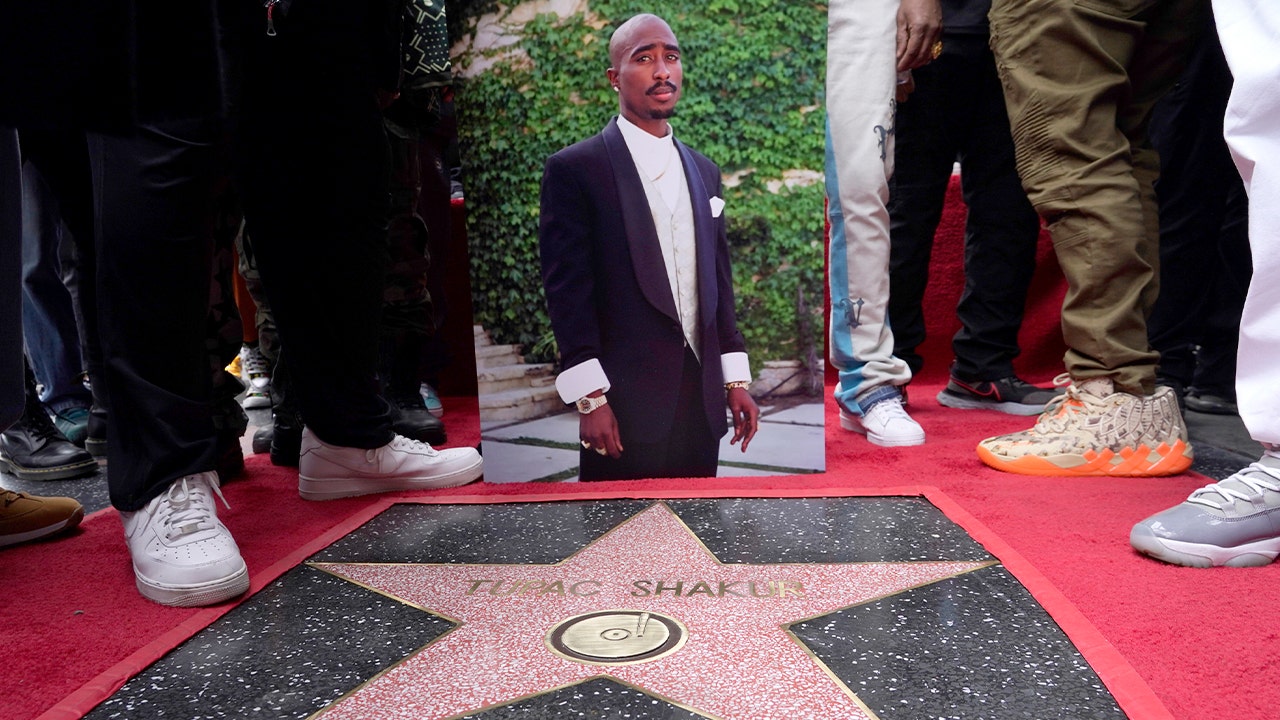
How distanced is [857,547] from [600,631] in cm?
44

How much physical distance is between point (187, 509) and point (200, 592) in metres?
0.14

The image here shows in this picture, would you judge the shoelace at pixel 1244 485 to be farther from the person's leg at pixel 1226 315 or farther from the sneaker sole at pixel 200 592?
the sneaker sole at pixel 200 592

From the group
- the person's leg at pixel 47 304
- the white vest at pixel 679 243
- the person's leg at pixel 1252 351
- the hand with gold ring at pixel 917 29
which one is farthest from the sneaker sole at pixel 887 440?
the person's leg at pixel 47 304

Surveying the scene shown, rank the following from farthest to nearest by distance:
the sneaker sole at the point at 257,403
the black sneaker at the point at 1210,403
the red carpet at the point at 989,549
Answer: the sneaker sole at the point at 257,403
the black sneaker at the point at 1210,403
the red carpet at the point at 989,549

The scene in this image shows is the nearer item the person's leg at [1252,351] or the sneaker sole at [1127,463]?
the person's leg at [1252,351]

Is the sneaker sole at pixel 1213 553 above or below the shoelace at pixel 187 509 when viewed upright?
below

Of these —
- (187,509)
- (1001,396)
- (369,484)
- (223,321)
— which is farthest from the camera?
(1001,396)

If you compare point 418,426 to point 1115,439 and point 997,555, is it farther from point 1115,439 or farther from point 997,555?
point 1115,439

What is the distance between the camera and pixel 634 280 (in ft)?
A: 5.00

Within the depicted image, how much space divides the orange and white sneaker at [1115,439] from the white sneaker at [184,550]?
4.53 ft

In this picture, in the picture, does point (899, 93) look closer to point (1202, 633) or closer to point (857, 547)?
point (857, 547)

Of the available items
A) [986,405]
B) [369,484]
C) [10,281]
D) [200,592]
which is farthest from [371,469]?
[986,405]

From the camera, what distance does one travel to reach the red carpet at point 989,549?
807 millimetres

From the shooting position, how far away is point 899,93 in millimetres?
2033
